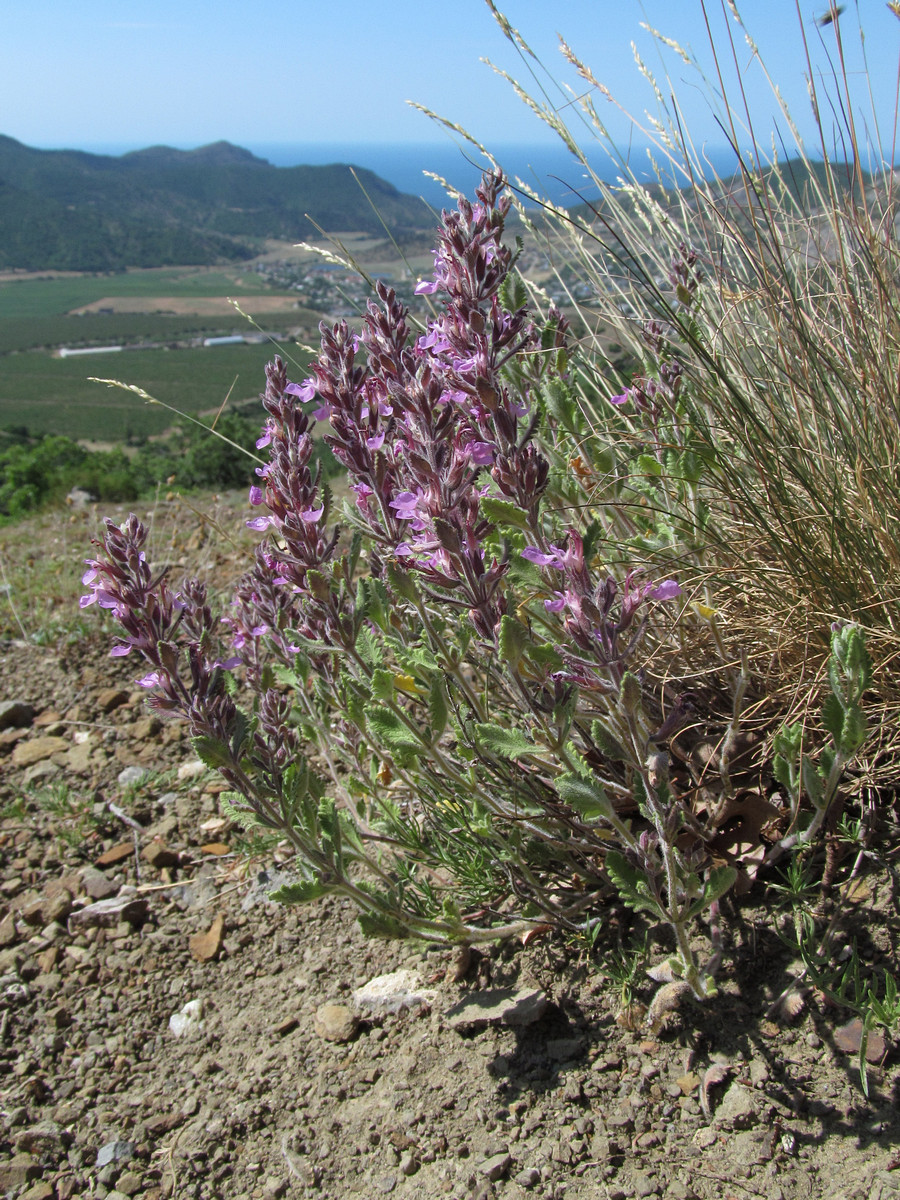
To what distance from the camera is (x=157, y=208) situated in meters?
121

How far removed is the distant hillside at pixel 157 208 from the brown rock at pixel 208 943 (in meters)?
87.1

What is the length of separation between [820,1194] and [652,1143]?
0.30 m

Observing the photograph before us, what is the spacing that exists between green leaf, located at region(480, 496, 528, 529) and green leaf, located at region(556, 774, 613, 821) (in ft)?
1.73

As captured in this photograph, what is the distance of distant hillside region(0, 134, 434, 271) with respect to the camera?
322 feet

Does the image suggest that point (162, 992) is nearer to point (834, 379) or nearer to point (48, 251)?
point (834, 379)

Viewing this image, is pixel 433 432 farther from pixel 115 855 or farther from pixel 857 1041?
pixel 115 855

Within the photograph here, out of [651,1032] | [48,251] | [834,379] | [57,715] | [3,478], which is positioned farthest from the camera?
[48,251]

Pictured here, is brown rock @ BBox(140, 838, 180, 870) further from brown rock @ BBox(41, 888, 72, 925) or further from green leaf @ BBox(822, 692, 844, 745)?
green leaf @ BBox(822, 692, 844, 745)

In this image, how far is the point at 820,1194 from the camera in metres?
1.32

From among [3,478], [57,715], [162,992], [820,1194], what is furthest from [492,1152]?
[3,478]

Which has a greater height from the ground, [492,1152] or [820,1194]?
[820,1194]

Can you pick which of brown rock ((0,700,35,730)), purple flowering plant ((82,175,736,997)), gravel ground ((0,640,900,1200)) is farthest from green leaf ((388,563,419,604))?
brown rock ((0,700,35,730))

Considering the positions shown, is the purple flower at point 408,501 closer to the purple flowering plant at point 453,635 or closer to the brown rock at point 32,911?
the purple flowering plant at point 453,635

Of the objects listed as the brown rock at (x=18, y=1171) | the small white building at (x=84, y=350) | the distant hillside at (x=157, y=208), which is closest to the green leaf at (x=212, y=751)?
the brown rock at (x=18, y=1171)
